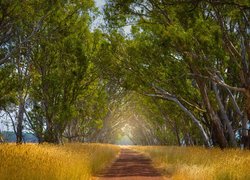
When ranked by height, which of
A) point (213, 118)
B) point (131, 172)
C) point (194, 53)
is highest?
point (194, 53)

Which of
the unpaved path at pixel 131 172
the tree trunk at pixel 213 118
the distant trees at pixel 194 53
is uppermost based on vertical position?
the distant trees at pixel 194 53

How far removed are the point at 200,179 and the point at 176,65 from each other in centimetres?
1142

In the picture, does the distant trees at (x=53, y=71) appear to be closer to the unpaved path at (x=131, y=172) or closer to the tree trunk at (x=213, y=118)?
the unpaved path at (x=131, y=172)

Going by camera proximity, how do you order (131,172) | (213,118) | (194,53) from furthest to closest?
(213,118) < (194,53) < (131,172)

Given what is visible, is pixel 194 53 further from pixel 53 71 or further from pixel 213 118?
pixel 53 71

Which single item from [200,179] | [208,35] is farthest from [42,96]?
[200,179]

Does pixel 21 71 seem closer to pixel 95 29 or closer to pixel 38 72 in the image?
pixel 38 72

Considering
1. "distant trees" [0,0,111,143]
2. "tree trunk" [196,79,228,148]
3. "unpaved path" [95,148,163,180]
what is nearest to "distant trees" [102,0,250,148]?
"tree trunk" [196,79,228,148]

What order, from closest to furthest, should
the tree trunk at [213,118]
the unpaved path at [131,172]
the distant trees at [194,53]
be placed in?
the unpaved path at [131,172] < the distant trees at [194,53] < the tree trunk at [213,118]

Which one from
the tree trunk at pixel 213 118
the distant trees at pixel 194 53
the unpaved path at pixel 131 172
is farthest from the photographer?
the tree trunk at pixel 213 118

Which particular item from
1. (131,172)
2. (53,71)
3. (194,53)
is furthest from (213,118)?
(53,71)

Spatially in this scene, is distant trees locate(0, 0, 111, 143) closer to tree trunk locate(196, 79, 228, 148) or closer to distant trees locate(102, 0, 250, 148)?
distant trees locate(102, 0, 250, 148)

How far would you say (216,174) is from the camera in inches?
517

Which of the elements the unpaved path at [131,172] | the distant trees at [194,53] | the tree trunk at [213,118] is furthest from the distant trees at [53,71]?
the tree trunk at [213,118]
